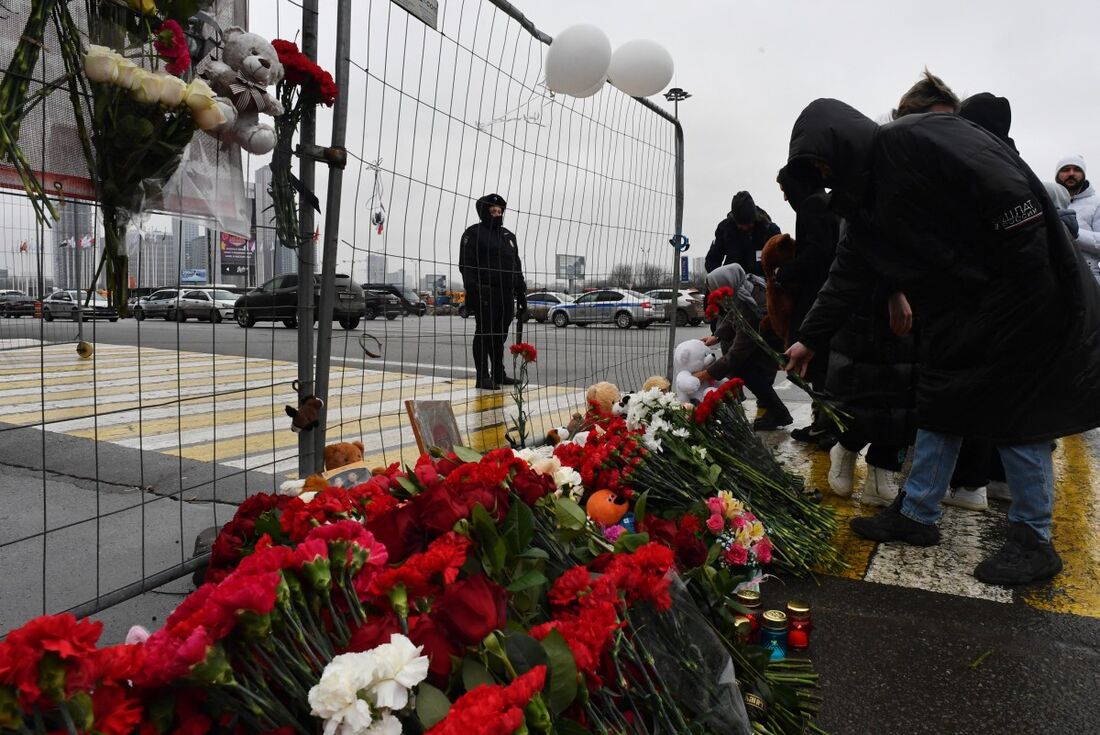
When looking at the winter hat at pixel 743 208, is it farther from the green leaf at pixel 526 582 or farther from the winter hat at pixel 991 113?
the green leaf at pixel 526 582

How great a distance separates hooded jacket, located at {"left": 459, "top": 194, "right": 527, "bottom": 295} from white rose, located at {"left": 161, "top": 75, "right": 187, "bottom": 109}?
156 cm

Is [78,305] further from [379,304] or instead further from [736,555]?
[736,555]

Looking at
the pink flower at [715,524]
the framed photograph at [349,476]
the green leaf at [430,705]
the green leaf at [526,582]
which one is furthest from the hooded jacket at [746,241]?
the green leaf at [430,705]

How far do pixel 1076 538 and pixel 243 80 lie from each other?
12.6 feet

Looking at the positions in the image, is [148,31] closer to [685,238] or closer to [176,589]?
[176,589]

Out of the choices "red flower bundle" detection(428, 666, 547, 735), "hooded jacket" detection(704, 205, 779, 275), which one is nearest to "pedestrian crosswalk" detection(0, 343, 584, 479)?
"hooded jacket" detection(704, 205, 779, 275)

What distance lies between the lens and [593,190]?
4.56 m

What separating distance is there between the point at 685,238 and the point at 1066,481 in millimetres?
3238

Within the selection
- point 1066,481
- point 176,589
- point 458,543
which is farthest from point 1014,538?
point 176,589

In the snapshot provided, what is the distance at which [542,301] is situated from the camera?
4867 mm

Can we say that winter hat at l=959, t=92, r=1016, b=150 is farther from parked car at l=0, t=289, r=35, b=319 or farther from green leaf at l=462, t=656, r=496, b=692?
parked car at l=0, t=289, r=35, b=319

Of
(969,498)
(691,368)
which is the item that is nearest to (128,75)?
(969,498)

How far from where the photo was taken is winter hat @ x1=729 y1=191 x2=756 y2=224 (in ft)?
23.3

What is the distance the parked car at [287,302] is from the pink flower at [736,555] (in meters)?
1.56
